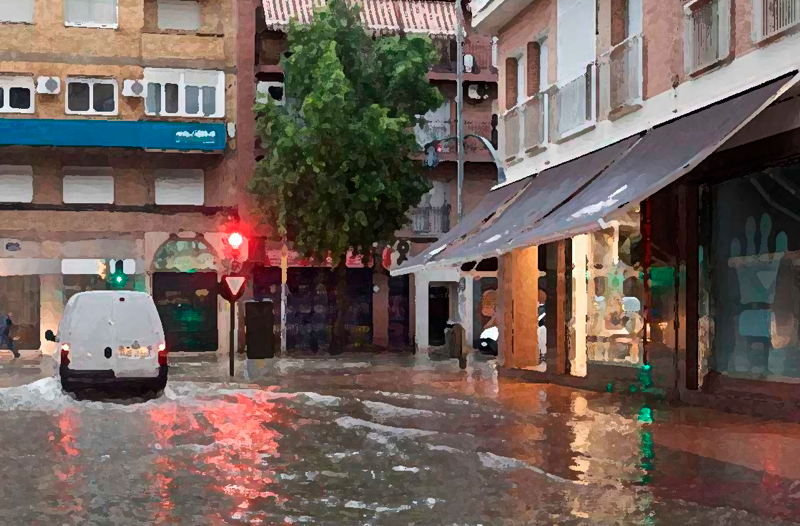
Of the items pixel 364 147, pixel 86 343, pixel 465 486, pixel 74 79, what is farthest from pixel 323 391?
pixel 74 79

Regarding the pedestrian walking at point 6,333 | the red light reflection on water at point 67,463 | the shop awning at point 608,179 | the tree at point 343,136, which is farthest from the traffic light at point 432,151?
the red light reflection on water at point 67,463

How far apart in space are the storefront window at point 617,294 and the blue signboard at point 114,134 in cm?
2160

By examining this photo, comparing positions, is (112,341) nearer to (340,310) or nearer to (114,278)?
(114,278)

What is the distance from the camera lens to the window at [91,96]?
39500 mm

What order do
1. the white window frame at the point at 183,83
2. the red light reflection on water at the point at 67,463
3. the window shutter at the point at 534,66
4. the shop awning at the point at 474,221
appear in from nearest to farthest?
the red light reflection on water at the point at 67,463
the shop awning at the point at 474,221
the window shutter at the point at 534,66
the white window frame at the point at 183,83

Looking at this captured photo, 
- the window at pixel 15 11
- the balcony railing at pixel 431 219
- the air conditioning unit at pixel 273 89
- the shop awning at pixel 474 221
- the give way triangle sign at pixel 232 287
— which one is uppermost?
the window at pixel 15 11

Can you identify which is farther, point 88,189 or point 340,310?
point 88,189

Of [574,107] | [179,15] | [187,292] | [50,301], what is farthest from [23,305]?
[574,107]

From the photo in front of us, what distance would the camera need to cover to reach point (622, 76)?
18094 mm

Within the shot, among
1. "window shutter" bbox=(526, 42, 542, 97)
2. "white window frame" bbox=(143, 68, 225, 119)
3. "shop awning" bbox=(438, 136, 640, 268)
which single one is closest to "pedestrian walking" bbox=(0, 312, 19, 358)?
"white window frame" bbox=(143, 68, 225, 119)

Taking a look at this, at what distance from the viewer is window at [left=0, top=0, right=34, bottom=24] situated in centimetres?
3962

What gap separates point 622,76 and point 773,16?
4.90 m

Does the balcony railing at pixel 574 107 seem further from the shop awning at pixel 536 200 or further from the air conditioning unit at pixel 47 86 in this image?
the air conditioning unit at pixel 47 86

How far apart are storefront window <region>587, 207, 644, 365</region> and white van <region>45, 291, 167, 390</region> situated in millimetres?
7040
